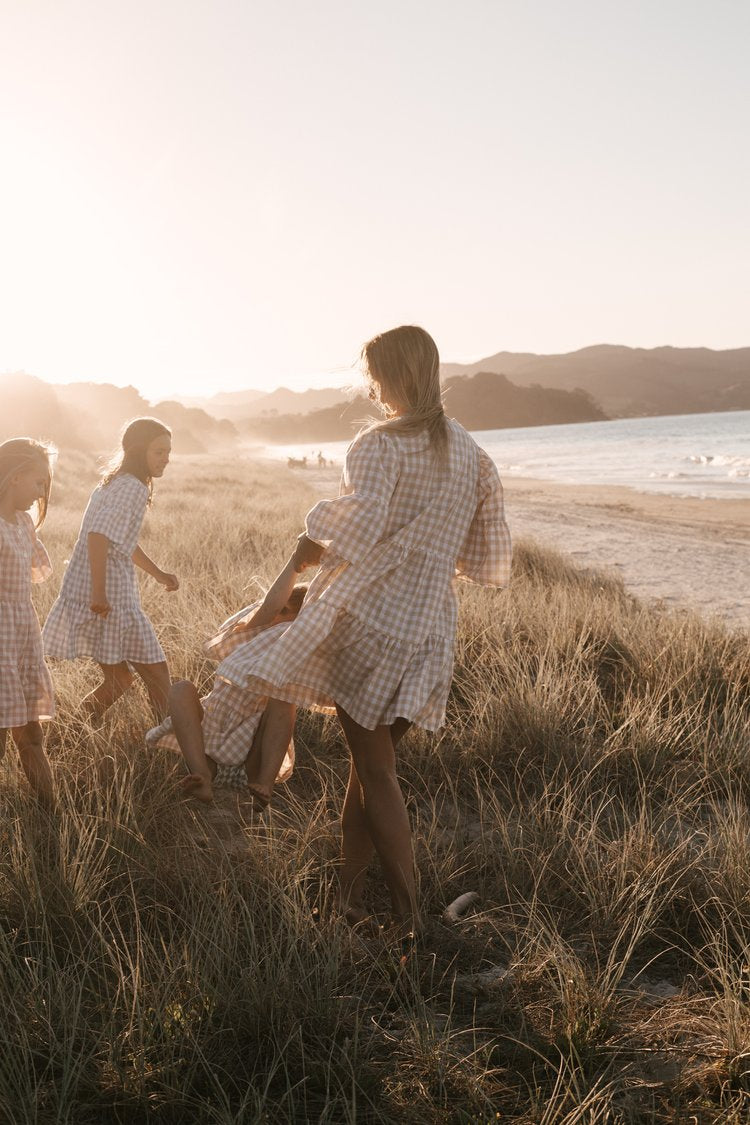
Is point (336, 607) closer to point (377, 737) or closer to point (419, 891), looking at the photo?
point (377, 737)

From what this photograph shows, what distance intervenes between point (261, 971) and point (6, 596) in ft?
5.61

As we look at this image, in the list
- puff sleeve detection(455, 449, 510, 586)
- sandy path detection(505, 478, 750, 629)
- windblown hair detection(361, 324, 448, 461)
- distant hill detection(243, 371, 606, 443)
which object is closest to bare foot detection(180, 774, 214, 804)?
puff sleeve detection(455, 449, 510, 586)

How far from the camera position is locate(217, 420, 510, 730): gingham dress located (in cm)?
227

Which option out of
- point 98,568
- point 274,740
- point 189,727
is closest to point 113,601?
point 98,568

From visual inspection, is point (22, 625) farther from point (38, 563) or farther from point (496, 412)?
point (496, 412)

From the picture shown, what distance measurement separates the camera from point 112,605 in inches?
152

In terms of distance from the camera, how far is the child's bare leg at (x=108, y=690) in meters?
3.80

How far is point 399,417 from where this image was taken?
2.39 meters

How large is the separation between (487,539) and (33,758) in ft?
5.95

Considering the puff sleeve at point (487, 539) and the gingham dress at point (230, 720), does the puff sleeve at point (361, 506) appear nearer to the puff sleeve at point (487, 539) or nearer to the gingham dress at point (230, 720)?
the puff sleeve at point (487, 539)

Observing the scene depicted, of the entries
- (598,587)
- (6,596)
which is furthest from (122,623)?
(598,587)

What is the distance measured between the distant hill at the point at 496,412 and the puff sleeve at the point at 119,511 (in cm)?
14397

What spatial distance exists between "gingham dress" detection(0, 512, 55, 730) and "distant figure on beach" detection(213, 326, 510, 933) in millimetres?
985

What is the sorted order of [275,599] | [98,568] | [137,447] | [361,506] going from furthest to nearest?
[137,447] → [98,568] → [275,599] → [361,506]
